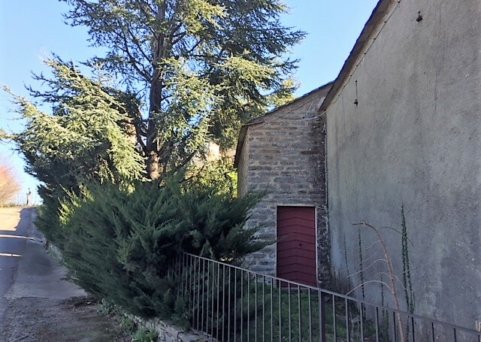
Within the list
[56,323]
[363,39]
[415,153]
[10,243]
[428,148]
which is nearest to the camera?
[428,148]

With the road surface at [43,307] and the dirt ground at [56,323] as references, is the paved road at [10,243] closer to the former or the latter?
the road surface at [43,307]

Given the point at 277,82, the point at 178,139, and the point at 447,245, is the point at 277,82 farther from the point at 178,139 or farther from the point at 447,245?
the point at 447,245

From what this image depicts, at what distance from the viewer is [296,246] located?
10.1 meters

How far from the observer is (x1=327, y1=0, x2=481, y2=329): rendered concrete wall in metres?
3.74

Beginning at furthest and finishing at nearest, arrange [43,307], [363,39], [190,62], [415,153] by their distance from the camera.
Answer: [190,62] → [43,307] → [363,39] → [415,153]

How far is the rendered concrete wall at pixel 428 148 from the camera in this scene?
374cm

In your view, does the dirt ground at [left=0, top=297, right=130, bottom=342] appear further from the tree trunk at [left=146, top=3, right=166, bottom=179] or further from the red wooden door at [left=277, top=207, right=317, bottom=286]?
the tree trunk at [left=146, top=3, right=166, bottom=179]

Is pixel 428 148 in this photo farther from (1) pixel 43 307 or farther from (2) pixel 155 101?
(2) pixel 155 101

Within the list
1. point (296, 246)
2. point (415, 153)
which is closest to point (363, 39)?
point (415, 153)

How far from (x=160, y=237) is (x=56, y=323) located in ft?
9.21

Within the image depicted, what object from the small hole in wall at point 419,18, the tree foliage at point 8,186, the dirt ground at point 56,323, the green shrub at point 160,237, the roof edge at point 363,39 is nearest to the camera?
the green shrub at point 160,237

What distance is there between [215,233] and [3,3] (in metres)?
3.54

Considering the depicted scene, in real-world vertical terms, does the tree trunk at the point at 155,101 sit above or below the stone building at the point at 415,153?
above

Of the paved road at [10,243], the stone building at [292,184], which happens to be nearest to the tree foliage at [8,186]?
the paved road at [10,243]
